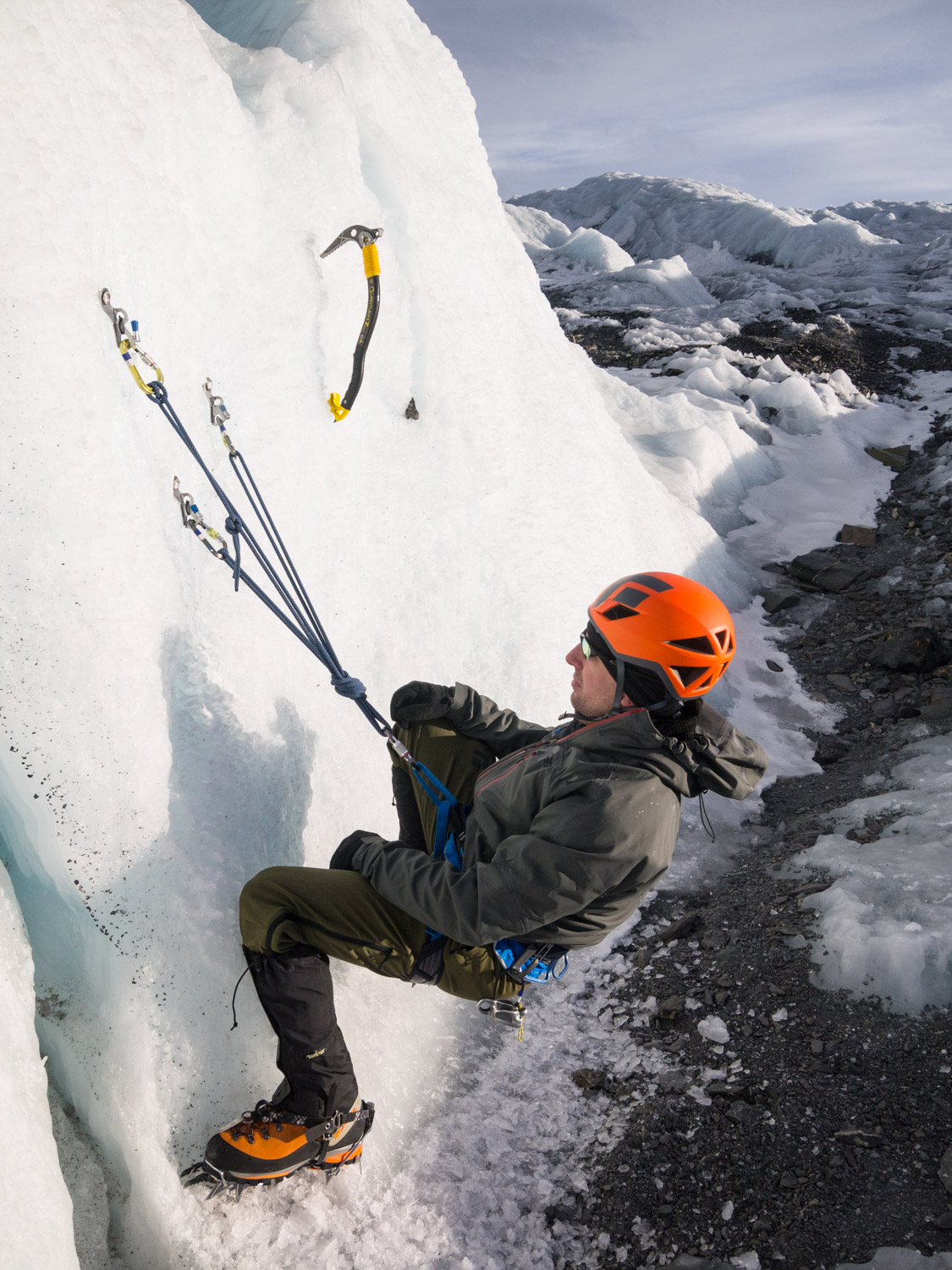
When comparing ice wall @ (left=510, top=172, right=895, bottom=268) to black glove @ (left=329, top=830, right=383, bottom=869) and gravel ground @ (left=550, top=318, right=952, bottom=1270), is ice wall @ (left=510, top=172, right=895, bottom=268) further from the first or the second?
black glove @ (left=329, top=830, right=383, bottom=869)

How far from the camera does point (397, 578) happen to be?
3641mm

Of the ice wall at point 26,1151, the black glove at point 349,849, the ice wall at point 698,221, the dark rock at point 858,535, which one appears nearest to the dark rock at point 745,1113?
the black glove at point 349,849

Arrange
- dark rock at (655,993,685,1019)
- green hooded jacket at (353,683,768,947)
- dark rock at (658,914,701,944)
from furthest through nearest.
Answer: dark rock at (658,914,701,944) → dark rock at (655,993,685,1019) → green hooded jacket at (353,683,768,947)

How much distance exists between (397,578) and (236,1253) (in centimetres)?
254

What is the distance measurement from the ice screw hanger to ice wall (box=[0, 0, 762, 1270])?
0.11m

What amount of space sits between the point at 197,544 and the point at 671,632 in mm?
1657

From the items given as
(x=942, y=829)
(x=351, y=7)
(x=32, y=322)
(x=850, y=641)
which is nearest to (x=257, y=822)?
(x=32, y=322)

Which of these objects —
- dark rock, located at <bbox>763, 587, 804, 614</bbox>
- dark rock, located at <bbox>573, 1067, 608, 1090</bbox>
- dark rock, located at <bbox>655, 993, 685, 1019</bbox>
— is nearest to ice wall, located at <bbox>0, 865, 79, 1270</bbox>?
dark rock, located at <bbox>573, 1067, 608, 1090</bbox>

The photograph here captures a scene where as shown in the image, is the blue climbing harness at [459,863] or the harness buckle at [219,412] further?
the harness buckle at [219,412]

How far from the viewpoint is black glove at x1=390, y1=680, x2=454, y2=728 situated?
2789 mm

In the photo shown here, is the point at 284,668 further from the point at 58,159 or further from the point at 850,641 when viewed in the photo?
the point at 850,641

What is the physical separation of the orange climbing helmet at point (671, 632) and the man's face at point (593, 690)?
72mm

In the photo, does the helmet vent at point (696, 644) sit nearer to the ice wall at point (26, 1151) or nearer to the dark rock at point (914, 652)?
the ice wall at point (26, 1151)

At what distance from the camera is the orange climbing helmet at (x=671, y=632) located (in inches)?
87.1
